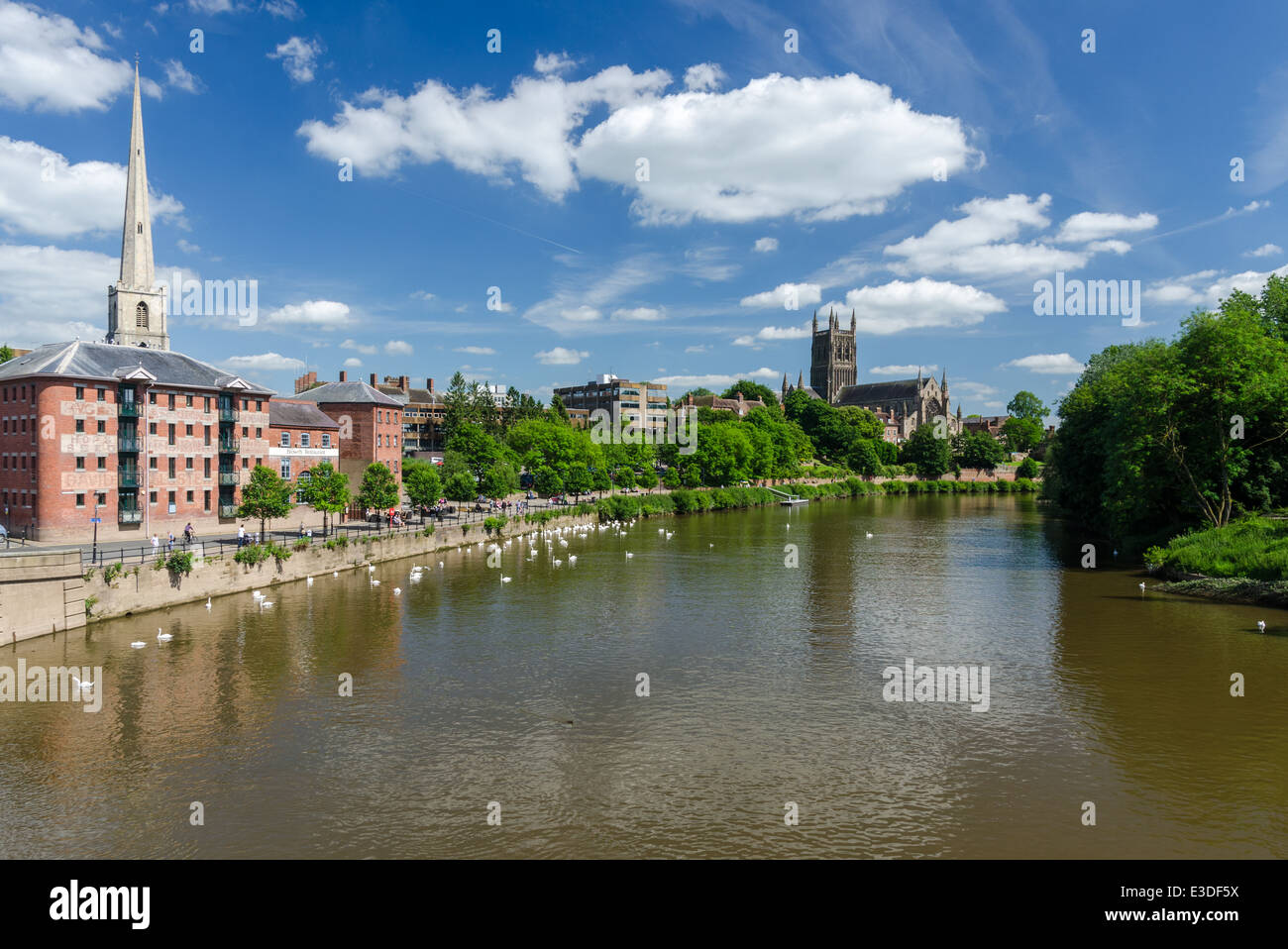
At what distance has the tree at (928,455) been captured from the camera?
572ft

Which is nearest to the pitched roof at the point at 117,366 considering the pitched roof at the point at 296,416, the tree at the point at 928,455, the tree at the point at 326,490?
the pitched roof at the point at 296,416

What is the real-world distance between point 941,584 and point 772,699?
2705 cm

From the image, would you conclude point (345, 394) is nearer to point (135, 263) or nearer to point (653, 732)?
point (135, 263)

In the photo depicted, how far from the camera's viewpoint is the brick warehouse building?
48000 mm

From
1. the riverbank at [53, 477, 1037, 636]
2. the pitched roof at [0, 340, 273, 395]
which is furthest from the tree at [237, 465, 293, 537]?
Result: the pitched roof at [0, 340, 273, 395]

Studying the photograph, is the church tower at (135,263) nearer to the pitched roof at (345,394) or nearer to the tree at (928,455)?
the pitched roof at (345,394)

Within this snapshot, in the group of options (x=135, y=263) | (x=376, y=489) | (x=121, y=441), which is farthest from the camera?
(x=135, y=263)

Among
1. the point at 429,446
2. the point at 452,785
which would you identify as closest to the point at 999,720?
the point at 452,785

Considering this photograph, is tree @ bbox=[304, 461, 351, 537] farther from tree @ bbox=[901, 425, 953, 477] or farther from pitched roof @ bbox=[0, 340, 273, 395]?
tree @ bbox=[901, 425, 953, 477]

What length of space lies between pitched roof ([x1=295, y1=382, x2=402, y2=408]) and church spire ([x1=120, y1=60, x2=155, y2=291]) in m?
23.6

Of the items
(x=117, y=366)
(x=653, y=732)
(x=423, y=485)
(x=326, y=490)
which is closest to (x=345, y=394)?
(x=423, y=485)

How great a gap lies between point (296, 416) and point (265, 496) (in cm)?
1843

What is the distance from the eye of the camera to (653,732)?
23953 mm

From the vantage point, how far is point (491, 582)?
165 ft
